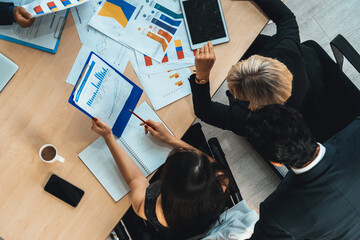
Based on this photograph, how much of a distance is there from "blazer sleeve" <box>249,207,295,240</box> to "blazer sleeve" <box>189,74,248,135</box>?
39 centimetres

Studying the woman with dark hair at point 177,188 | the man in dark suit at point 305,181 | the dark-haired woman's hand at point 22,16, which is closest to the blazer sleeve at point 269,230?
the man in dark suit at point 305,181

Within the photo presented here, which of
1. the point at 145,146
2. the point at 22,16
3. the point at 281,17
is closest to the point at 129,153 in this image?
the point at 145,146

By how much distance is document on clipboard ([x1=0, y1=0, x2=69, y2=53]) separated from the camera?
130cm

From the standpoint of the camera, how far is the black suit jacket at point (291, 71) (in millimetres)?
1307

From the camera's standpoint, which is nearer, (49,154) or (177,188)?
(177,188)

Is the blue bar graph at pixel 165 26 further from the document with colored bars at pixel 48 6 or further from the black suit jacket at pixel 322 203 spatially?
the black suit jacket at pixel 322 203

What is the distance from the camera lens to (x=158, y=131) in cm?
Answer: 128

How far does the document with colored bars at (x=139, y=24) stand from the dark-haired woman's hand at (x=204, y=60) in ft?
0.57

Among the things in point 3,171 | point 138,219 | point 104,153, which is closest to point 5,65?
point 3,171

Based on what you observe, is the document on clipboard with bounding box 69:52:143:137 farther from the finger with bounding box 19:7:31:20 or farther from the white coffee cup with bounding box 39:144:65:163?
the finger with bounding box 19:7:31:20

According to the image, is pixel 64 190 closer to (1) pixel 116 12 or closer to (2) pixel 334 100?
(1) pixel 116 12

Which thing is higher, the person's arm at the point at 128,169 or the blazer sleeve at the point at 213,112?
the blazer sleeve at the point at 213,112

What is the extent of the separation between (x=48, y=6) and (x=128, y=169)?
71 centimetres

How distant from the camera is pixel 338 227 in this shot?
113cm
